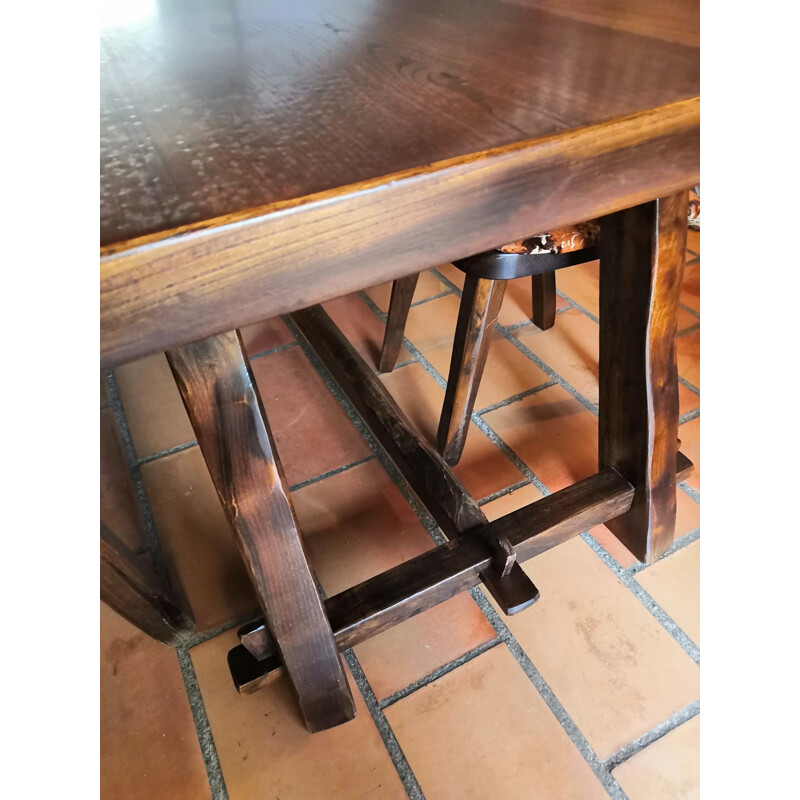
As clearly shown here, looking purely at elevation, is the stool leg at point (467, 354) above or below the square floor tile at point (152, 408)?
above

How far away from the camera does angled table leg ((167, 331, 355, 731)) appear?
0.62m

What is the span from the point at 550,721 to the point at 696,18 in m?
1.00

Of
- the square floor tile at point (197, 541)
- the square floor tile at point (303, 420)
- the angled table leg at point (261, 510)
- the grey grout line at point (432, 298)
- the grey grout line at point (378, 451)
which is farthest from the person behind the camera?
the grey grout line at point (432, 298)

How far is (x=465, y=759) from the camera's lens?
91 cm

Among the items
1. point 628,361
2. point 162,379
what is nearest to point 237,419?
point 628,361

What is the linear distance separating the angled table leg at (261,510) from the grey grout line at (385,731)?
8cm

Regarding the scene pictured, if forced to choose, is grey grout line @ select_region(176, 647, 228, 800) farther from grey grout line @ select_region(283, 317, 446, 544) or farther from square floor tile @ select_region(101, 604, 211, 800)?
grey grout line @ select_region(283, 317, 446, 544)

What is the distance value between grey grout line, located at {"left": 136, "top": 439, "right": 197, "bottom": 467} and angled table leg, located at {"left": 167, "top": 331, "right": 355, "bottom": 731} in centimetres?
77

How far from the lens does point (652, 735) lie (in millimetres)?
928

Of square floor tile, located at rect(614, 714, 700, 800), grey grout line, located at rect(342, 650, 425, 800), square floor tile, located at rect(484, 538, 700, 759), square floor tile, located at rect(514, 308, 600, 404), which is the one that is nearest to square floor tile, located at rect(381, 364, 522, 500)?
square floor tile, located at rect(484, 538, 700, 759)

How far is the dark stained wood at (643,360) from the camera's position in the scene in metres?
0.83

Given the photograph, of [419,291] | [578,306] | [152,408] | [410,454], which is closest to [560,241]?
[410,454]

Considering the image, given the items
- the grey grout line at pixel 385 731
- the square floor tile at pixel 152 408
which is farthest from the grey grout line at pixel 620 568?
the square floor tile at pixel 152 408

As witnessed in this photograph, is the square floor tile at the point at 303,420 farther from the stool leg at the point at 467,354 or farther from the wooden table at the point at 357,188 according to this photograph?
the wooden table at the point at 357,188
